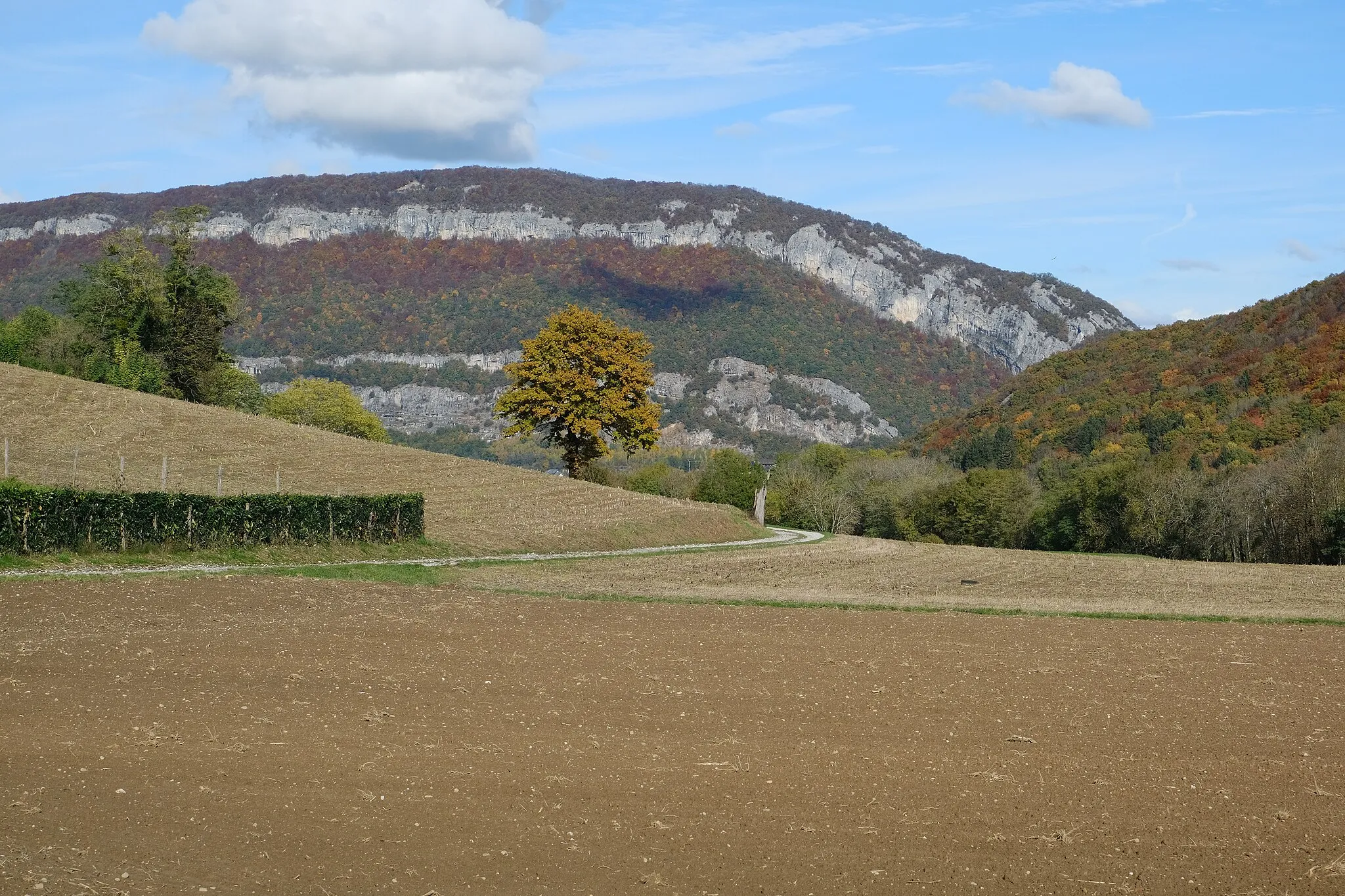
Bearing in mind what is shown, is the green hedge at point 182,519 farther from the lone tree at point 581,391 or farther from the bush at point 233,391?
the bush at point 233,391

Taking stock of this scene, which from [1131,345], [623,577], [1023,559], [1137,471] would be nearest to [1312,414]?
[1137,471]

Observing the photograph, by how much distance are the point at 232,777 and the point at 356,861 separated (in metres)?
2.38

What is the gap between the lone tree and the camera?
67.1 metres

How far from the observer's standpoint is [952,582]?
3744 centimetres

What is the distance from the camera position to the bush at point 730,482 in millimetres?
100375

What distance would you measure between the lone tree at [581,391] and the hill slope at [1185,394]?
3675 cm

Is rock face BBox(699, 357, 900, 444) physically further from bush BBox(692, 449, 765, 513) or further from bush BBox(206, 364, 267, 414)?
bush BBox(206, 364, 267, 414)

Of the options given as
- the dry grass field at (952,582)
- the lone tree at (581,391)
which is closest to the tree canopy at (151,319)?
the lone tree at (581,391)

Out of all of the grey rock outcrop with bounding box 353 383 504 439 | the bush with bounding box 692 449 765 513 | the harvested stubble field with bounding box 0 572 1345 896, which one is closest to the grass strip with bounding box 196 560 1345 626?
the harvested stubble field with bounding box 0 572 1345 896

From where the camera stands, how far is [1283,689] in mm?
17125

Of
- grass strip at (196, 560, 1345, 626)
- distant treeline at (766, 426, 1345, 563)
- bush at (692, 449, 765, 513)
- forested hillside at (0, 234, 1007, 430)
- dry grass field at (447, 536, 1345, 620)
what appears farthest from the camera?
forested hillside at (0, 234, 1007, 430)

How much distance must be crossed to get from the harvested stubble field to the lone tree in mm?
46781

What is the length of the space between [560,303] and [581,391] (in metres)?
106

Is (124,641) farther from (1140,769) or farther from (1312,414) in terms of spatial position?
(1312,414)
